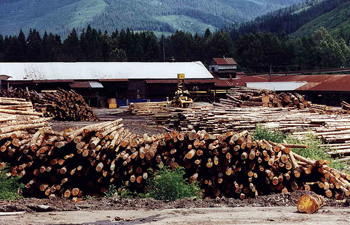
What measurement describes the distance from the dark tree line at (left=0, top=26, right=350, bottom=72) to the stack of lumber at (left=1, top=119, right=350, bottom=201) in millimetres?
87042

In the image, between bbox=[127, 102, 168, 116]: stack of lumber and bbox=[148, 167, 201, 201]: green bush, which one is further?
bbox=[127, 102, 168, 116]: stack of lumber

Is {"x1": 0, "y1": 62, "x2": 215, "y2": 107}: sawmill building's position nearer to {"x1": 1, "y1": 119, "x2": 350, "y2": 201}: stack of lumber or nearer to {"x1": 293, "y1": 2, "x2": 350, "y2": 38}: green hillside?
{"x1": 1, "y1": 119, "x2": 350, "y2": 201}: stack of lumber

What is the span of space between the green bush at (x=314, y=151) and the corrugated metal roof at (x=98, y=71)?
1458 inches

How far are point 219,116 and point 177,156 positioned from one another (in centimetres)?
866

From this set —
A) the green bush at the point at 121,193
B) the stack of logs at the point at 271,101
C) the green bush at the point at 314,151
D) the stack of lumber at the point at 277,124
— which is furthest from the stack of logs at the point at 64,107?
the green bush at the point at 121,193

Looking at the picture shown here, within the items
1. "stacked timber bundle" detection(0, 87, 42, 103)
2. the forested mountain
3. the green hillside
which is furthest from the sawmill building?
the forested mountain

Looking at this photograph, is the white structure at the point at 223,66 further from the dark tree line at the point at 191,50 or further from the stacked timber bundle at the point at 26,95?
the stacked timber bundle at the point at 26,95

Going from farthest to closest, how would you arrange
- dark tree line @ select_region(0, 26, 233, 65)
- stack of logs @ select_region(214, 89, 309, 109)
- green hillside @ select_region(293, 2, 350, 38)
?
green hillside @ select_region(293, 2, 350, 38)
dark tree line @ select_region(0, 26, 233, 65)
stack of logs @ select_region(214, 89, 309, 109)

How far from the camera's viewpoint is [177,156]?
1168cm

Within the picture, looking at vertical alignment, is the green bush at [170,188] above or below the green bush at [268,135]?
below

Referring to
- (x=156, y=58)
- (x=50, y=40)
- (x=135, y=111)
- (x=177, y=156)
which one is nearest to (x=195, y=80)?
(x=135, y=111)

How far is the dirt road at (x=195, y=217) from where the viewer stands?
814cm

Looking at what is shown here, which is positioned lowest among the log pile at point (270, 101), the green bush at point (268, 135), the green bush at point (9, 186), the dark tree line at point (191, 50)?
the green bush at point (9, 186)

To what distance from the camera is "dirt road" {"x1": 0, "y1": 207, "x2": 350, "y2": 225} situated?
26.7 feet
